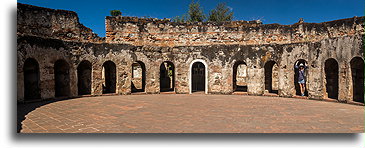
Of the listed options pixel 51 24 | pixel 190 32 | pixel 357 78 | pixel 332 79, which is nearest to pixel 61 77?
pixel 51 24

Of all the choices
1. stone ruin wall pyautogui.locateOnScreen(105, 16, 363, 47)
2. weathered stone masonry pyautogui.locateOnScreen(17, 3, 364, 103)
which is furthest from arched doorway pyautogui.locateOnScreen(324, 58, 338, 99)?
stone ruin wall pyautogui.locateOnScreen(105, 16, 363, 47)

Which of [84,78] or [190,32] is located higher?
[190,32]

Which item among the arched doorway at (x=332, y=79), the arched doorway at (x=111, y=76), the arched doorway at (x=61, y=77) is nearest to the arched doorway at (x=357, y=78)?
the arched doorway at (x=332, y=79)

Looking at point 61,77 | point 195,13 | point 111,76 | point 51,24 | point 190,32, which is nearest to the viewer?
point 61,77

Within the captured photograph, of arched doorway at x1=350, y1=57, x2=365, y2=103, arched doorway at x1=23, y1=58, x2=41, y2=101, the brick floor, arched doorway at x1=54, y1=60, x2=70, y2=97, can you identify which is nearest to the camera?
the brick floor

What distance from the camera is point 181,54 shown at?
1283cm

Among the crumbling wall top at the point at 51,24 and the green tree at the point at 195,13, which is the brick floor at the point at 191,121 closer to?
the crumbling wall top at the point at 51,24

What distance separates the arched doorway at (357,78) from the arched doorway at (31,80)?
1418 cm

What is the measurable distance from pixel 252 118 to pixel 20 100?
29.9ft

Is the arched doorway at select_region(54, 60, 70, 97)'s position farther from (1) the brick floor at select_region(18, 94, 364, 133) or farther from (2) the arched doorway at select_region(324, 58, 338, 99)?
(2) the arched doorway at select_region(324, 58, 338, 99)

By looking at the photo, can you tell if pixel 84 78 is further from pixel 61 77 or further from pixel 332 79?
pixel 332 79

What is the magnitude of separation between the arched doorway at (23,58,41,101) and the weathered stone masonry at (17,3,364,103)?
1.6 inches

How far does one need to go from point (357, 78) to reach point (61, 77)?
14.4 m

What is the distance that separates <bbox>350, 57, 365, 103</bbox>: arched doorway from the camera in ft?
28.5
